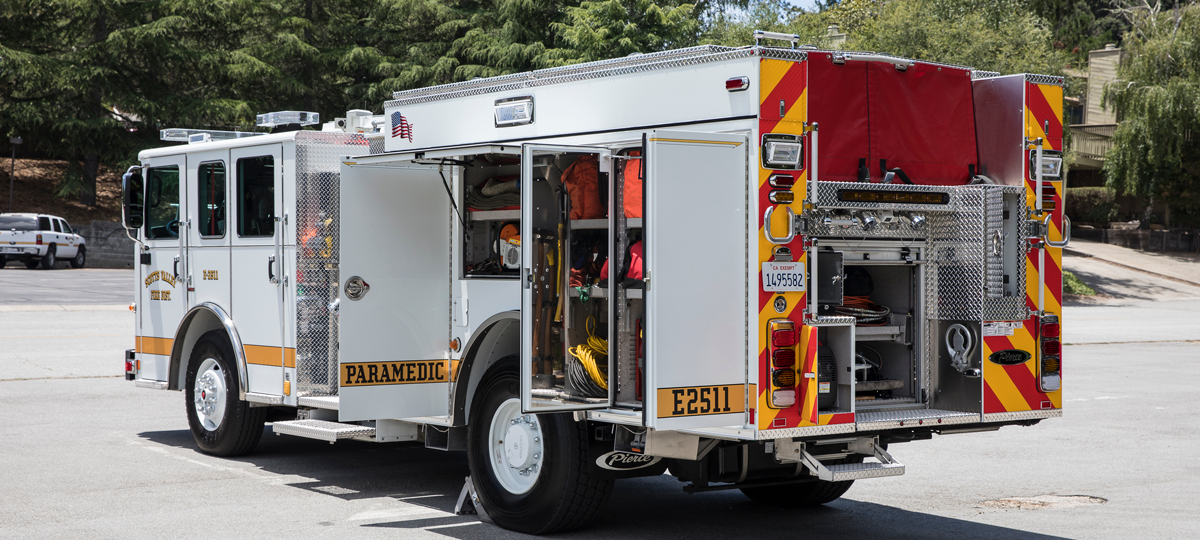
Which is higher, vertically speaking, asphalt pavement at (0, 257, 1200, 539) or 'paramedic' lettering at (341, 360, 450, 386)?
'paramedic' lettering at (341, 360, 450, 386)

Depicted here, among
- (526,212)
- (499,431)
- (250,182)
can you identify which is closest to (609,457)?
A: (499,431)

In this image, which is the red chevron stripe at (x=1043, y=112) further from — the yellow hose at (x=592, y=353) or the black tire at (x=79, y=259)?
the black tire at (x=79, y=259)

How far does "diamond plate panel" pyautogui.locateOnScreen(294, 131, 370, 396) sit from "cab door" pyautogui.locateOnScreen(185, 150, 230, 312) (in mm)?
1050

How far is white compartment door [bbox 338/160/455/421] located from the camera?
7.73 meters

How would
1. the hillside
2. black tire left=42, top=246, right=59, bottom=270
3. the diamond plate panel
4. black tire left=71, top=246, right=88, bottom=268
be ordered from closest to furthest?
the diamond plate panel → black tire left=42, top=246, right=59, bottom=270 → black tire left=71, top=246, right=88, bottom=268 → the hillside

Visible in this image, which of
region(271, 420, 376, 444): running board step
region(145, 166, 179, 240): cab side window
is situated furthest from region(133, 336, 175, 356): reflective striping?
region(271, 420, 376, 444): running board step

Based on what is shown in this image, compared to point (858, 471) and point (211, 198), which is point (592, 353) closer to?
point (858, 471)

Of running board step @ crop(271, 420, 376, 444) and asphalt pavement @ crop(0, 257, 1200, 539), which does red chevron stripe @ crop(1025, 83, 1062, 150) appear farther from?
running board step @ crop(271, 420, 376, 444)

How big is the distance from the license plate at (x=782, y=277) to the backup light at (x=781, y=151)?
499 mm

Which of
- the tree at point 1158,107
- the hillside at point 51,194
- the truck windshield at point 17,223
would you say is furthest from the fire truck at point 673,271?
the tree at point 1158,107

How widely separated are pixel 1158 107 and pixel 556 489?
39.9 m

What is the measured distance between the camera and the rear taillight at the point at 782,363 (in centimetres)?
584

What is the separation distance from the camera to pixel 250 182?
9141 millimetres

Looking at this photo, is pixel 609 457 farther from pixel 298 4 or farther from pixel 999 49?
pixel 298 4
